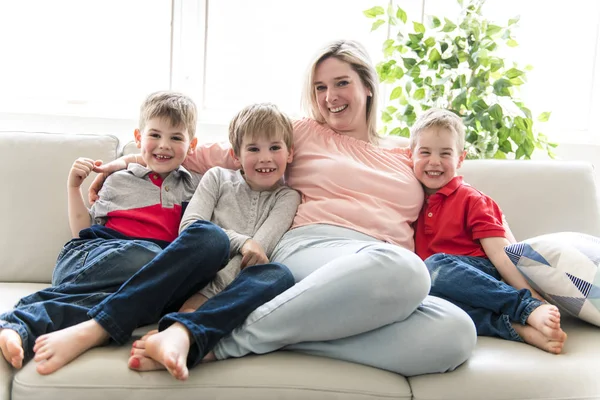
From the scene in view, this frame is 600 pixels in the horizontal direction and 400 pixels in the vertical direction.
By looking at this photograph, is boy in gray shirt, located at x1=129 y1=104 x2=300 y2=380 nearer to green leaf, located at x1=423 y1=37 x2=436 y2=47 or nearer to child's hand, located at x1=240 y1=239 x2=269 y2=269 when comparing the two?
child's hand, located at x1=240 y1=239 x2=269 y2=269

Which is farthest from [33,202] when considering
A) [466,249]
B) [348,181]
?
[466,249]

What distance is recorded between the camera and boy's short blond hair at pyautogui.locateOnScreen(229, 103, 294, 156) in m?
1.70

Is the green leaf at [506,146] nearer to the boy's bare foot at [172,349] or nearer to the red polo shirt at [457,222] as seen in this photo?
the red polo shirt at [457,222]

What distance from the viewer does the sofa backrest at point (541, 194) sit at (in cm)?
186

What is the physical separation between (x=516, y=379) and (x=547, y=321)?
20cm

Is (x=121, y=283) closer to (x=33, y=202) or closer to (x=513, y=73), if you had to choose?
(x=33, y=202)

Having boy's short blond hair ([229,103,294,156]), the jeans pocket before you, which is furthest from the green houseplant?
the jeans pocket

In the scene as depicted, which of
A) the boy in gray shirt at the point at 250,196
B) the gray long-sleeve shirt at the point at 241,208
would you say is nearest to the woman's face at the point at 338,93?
the boy in gray shirt at the point at 250,196

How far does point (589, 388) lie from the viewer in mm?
1247

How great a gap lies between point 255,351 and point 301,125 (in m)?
0.83

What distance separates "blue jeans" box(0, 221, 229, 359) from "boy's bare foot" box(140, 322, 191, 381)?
0.36 feet

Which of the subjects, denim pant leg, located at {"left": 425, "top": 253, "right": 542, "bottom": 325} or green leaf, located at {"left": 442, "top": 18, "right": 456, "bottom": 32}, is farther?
green leaf, located at {"left": 442, "top": 18, "right": 456, "bottom": 32}

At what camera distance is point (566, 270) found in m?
1.47

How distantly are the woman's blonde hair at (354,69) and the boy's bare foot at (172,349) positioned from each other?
3.03ft
